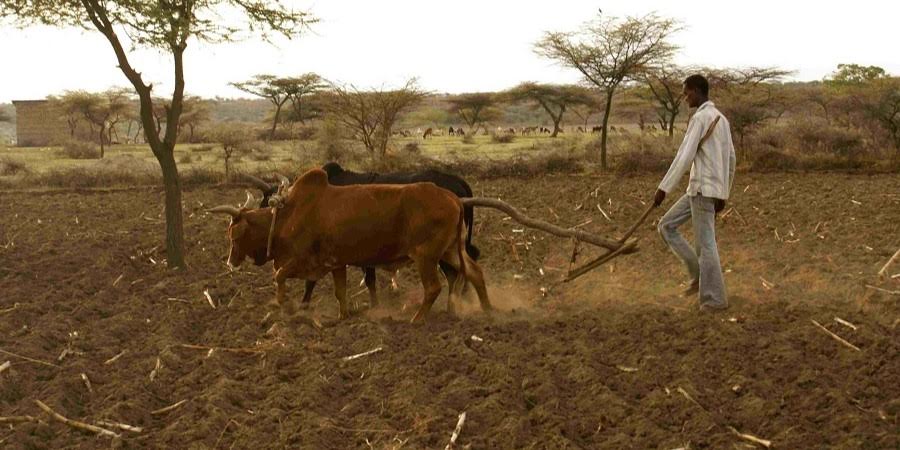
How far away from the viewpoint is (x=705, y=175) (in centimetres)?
695

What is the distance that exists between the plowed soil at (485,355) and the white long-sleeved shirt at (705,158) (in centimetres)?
106

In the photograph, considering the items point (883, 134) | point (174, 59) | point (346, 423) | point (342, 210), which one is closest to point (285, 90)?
point (883, 134)

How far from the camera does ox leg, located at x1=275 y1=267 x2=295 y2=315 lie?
7.98m

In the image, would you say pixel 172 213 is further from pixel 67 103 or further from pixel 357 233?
pixel 67 103

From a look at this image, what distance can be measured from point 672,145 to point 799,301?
48.8 ft

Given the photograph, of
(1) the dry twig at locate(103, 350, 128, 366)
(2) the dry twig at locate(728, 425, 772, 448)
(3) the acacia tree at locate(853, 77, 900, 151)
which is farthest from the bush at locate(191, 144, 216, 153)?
(2) the dry twig at locate(728, 425, 772, 448)

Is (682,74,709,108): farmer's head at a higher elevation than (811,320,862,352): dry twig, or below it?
higher

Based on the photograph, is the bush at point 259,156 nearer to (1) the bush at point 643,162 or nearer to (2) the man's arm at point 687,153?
(1) the bush at point 643,162

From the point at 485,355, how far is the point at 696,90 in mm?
2930

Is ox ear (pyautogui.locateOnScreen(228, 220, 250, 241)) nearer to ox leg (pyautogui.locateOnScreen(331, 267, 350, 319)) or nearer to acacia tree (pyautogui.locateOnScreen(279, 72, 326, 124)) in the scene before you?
ox leg (pyautogui.locateOnScreen(331, 267, 350, 319))

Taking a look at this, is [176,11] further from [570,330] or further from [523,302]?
[570,330]

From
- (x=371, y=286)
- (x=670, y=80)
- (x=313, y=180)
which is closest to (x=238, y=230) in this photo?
(x=313, y=180)

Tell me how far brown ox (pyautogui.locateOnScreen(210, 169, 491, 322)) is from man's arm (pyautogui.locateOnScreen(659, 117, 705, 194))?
1888 mm

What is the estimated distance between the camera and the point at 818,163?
65.4 feet
